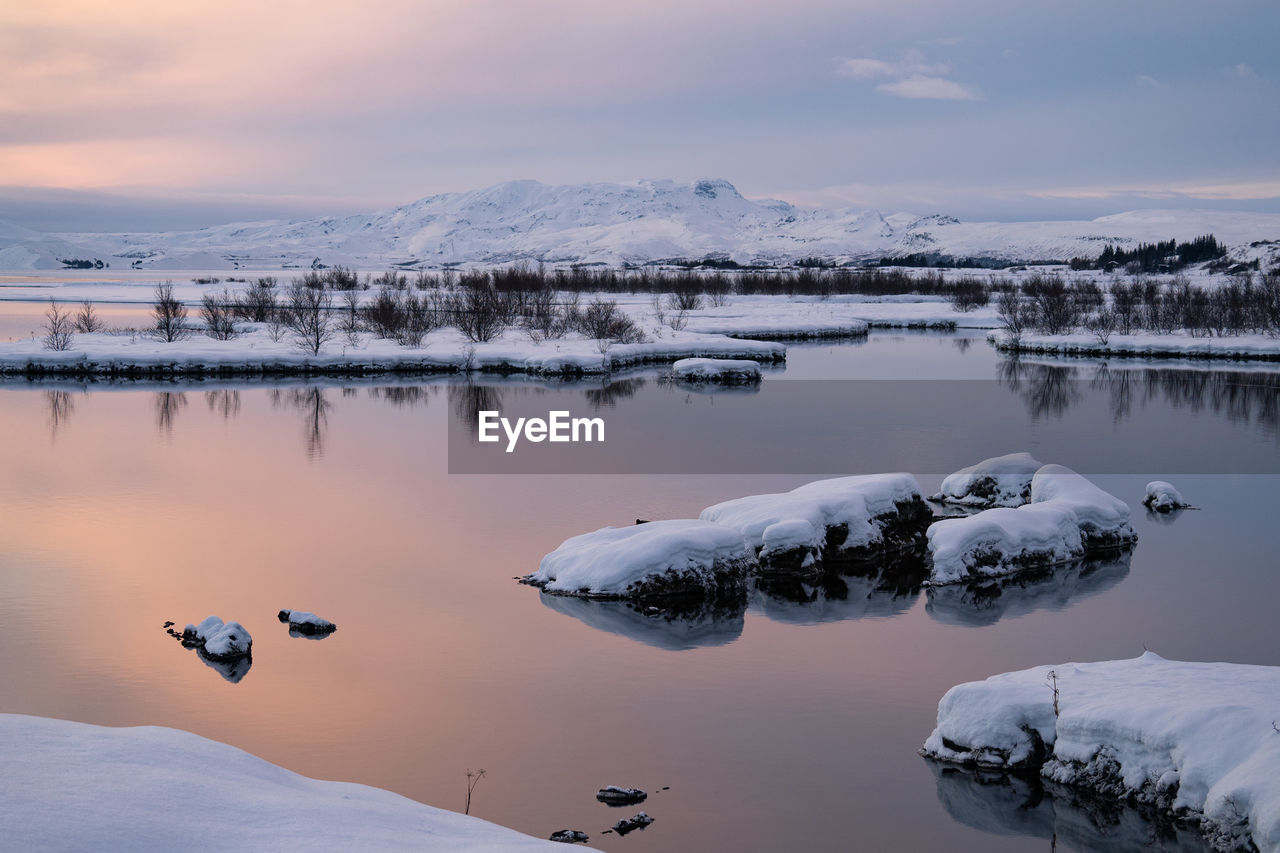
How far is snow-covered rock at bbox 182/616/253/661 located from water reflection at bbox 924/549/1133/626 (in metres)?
8.40

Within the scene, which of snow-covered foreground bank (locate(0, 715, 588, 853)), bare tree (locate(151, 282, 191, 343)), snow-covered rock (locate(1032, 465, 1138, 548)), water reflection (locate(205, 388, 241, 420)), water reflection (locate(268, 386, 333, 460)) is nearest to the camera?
snow-covered foreground bank (locate(0, 715, 588, 853))

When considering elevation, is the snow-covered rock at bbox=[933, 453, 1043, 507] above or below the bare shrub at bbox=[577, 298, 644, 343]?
below

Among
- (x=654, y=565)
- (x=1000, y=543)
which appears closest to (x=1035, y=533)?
(x=1000, y=543)

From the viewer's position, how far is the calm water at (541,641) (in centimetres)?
895

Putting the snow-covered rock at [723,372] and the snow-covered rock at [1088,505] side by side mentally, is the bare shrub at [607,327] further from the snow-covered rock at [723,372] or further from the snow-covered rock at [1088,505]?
the snow-covered rock at [1088,505]

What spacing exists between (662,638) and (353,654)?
140 inches

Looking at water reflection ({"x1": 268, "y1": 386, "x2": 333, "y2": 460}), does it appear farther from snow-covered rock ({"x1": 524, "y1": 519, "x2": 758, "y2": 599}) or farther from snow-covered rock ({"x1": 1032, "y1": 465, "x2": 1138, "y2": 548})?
snow-covered rock ({"x1": 1032, "y1": 465, "x2": 1138, "y2": 548})

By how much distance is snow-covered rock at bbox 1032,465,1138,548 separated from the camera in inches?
661

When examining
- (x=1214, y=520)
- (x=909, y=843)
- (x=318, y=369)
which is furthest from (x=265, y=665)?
(x=318, y=369)

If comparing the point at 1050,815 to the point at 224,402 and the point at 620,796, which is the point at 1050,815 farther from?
the point at 224,402

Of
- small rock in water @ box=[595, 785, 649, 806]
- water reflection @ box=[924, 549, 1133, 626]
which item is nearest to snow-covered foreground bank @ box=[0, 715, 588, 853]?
small rock in water @ box=[595, 785, 649, 806]

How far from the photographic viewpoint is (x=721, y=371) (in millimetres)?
38938

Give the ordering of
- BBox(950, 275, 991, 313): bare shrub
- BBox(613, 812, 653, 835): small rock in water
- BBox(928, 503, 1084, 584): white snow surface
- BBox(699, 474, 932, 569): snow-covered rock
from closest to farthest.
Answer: BBox(613, 812, 653, 835): small rock in water
BBox(928, 503, 1084, 584): white snow surface
BBox(699, 474, 932, 569): snow-covered rock
BBox(950, 275, 991, 313): bare shrub

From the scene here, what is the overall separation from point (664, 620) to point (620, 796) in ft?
15.0
